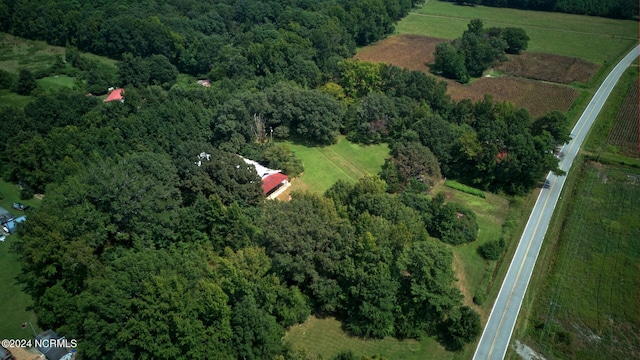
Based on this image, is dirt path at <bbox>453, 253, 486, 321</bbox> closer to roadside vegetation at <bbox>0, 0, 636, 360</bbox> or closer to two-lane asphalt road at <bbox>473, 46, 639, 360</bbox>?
roadside vegetation at <bbox>0, 0, 636, 360</bbox>

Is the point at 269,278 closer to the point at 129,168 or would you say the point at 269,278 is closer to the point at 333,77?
the point at 129,168

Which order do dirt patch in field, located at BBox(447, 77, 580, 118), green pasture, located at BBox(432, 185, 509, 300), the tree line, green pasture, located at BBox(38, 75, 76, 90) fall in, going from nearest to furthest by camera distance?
1. green pasture, located at BBox(432, 185, 509, 300)
2. dirt patch in field, located at BBox(447, 77, 580, 118)
3. green pasture, located at BBox(38, 75, 76, 90)
4. the tree line

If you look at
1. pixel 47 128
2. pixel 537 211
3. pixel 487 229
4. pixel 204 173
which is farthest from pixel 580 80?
pixel 47 128

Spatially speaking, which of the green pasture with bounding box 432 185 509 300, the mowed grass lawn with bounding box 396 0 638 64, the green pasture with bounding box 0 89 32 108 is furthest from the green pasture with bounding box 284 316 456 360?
the mowed grass lawn with bounding box 396 0 638 64

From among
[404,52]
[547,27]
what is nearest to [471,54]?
[404,52]

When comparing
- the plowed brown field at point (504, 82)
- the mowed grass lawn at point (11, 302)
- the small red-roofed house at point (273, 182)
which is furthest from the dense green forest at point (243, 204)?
the plowed brown field at point (504, 82)
